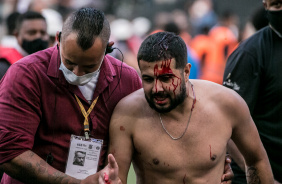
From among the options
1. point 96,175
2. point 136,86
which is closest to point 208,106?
point 136,86

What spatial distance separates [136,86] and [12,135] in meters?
0.95

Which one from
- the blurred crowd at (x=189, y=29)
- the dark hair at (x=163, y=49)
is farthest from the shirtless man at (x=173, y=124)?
the blurred crowd at (x=189, y=29)

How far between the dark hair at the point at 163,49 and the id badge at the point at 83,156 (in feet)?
2.03

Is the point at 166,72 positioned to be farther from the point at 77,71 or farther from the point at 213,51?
the point at 213,51

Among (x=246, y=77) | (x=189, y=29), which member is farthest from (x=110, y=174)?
(x=189, y=29)

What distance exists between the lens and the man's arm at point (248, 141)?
3912 millimetres

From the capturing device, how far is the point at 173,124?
3824 mm

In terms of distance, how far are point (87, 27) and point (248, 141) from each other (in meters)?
1.34

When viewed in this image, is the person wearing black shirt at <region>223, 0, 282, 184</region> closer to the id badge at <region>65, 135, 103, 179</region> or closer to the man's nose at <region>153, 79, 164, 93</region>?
the man's nose at <region>153, 79, 164, 93</region>

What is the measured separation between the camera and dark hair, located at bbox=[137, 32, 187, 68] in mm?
3668

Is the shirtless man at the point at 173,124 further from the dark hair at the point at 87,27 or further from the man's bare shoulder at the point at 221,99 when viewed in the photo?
the dark hair at the point at 87,27

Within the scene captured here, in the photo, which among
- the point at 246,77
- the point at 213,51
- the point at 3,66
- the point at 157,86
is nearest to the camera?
the point at 157,86

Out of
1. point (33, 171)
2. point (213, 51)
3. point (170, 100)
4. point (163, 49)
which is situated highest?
point (163, 49)

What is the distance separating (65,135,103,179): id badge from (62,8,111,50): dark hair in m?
0.61
